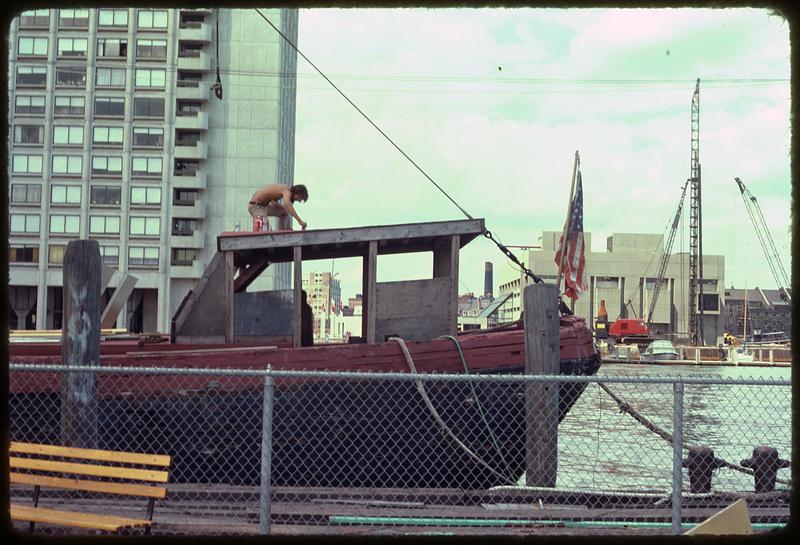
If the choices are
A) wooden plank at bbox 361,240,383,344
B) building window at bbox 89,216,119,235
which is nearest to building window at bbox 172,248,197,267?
building window at bbox 89,216,119,235

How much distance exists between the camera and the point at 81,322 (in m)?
10.4

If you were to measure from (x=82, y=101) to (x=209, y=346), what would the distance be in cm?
6362

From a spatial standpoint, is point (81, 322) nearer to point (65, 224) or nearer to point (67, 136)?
point (65, 224)

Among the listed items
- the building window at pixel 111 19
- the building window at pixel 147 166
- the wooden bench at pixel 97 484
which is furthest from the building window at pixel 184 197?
the wooden bench at pixel 97 484

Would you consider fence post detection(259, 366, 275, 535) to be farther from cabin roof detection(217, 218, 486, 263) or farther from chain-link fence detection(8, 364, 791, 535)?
cabin roof detection(217, 218, 486, 263)

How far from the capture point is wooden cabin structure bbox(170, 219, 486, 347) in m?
12.2

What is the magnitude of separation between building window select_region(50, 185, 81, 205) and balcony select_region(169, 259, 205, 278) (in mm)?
9096

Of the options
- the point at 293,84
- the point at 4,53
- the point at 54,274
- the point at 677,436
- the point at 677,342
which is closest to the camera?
the point at 4,53

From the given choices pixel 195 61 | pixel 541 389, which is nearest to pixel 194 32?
pixel 195 61

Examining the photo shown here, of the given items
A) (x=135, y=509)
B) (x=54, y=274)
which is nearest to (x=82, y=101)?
(x=54, y=274)

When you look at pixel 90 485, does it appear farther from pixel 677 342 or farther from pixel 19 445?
pixel 677 342

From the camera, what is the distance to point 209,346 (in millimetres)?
12102

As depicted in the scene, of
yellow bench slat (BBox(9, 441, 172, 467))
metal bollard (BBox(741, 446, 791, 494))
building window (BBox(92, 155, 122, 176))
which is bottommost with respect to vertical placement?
metal bollard (BBox(741, 446, 791, 494))

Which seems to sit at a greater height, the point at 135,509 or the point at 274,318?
the point at 274,318
